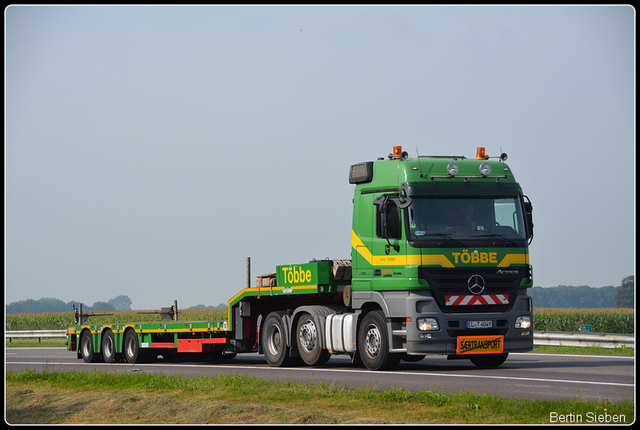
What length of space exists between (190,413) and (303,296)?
7.50m

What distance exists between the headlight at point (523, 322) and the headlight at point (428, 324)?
1.65m

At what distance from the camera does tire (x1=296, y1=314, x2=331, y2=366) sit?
16531mm

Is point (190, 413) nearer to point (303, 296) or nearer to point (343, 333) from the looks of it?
point (343, 333)

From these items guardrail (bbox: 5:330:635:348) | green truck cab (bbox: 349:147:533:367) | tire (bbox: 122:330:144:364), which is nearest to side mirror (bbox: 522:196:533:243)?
green truck cab (bbox: 349:147:533:367)

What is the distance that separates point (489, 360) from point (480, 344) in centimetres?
183

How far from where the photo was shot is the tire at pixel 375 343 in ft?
48.6

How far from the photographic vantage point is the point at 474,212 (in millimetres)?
14711

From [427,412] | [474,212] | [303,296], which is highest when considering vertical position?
[474,212]

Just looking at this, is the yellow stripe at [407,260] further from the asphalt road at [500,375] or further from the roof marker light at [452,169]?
the asphalt road at [500,375]

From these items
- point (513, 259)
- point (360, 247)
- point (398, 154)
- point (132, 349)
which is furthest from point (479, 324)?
point (132, 349)

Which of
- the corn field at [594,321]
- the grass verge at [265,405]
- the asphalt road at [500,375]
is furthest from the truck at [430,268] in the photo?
the corn field at [594,321]

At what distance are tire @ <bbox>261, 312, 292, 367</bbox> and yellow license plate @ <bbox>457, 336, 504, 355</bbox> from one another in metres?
4.19

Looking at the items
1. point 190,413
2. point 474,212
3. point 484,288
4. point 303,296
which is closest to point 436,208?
point 474,212

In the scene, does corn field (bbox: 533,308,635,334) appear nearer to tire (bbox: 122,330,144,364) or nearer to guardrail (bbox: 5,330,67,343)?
guardrail (bbox: 5,330,67,343)
